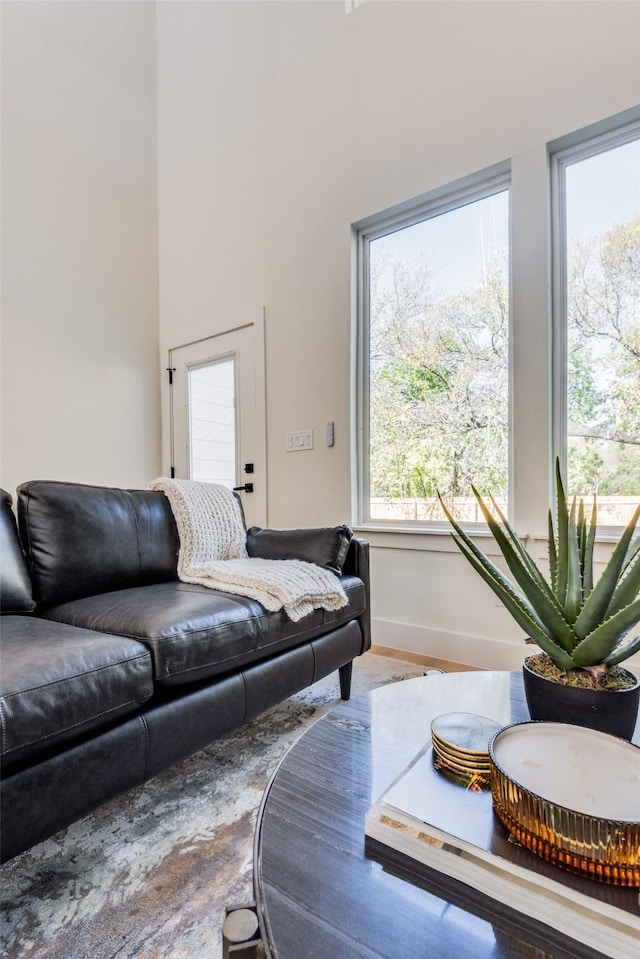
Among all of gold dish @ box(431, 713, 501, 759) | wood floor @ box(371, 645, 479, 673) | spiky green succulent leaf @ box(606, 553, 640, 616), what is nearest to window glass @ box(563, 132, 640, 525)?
wood floor @ box(371, 645, 479, 673)

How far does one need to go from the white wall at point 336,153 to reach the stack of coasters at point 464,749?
5.54 ft

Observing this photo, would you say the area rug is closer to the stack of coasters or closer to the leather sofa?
the leather sofa

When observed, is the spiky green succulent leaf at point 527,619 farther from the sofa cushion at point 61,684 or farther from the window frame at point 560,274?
the window frame at point 560,274

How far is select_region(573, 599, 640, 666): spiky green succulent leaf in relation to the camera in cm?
63

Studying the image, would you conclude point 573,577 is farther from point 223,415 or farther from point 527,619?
point 223,415

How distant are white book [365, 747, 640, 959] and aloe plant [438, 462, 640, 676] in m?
0.25

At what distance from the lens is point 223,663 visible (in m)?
1.25

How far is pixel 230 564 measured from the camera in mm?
1774

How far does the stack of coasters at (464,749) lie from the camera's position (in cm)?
57

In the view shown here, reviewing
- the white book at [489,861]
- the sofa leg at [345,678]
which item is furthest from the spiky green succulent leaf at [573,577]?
the sofa leg at [345,678]

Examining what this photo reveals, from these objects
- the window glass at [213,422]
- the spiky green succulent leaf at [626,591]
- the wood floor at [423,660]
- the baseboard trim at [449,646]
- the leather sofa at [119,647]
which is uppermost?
the window glass at [213,422]

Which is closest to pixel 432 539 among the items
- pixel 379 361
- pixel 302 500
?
pixel 302 500

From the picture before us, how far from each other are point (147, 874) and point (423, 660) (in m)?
1.64

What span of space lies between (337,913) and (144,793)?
1.03m
